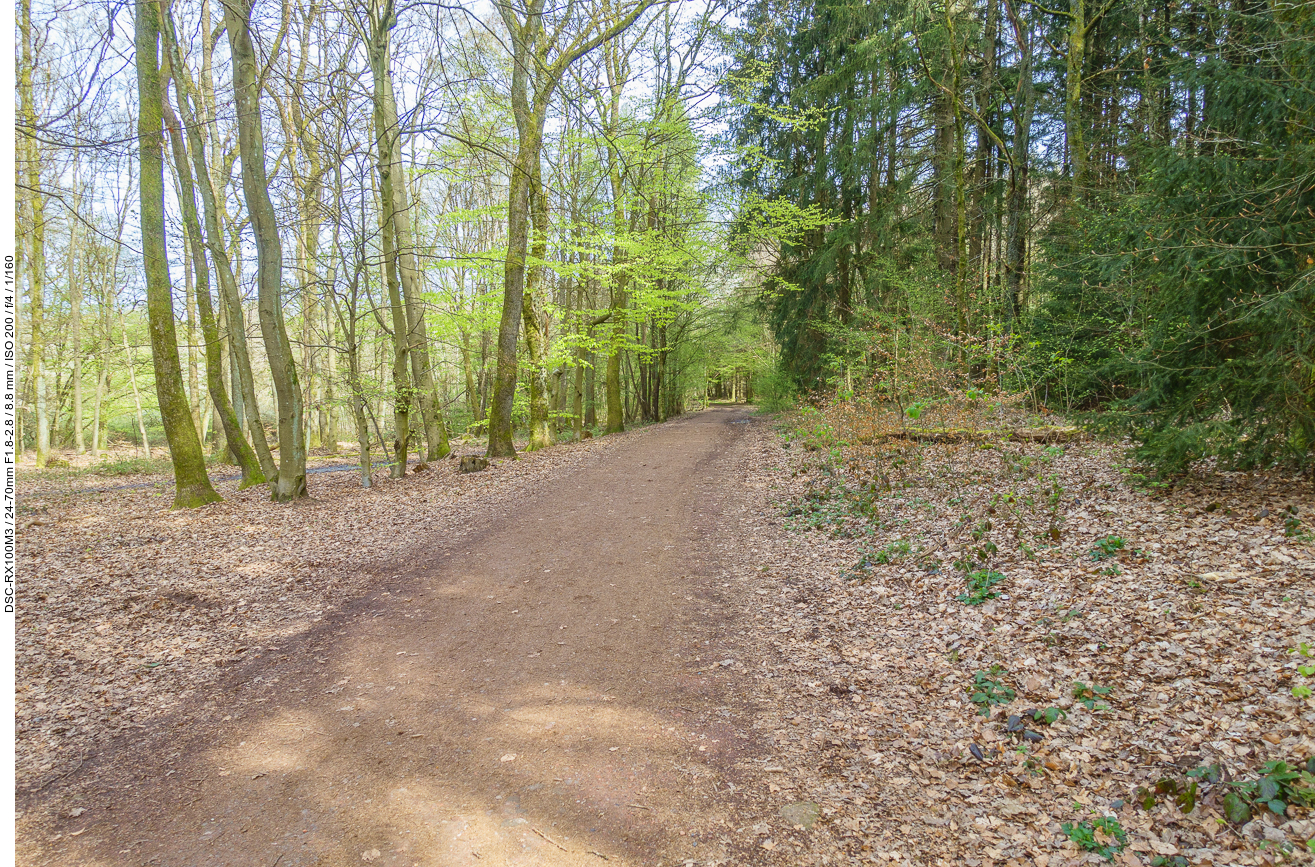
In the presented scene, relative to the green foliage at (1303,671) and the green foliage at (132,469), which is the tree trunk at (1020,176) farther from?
the green foliage at (132,469)

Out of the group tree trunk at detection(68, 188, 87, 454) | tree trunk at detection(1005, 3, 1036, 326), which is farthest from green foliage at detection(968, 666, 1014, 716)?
tree trunk at detection(68, 188, 87, 454)

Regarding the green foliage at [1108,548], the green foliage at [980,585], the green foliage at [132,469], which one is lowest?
the green foliage at [980,585]

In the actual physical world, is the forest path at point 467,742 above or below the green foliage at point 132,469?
below

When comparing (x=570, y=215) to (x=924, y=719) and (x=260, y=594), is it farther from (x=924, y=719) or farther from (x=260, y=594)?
(x=924, y=719)

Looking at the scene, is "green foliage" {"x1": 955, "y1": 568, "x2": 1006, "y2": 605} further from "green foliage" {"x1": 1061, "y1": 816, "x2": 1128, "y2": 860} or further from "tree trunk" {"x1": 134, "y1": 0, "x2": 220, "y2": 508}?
"tree trunk" {"x1": 134, "y1": 0, "x2": 220, "y2": 508}

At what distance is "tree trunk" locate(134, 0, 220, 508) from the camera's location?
8.62 metres

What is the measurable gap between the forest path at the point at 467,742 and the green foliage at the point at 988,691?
1.41 m

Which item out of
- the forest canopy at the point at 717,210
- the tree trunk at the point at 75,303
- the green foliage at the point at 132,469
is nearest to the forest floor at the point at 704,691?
the forest canopy at the point at 717,210

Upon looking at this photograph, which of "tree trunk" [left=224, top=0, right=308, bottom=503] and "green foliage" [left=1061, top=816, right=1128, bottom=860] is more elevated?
"tree trunk" [left=224, top=0, right=308, bottom=503]

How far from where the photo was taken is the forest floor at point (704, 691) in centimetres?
277

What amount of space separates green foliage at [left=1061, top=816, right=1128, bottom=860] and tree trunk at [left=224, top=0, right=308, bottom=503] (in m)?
10.6

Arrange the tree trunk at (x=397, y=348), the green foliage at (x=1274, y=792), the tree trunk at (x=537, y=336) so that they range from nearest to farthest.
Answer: the green foliage at (x=1274, y=792), the tree trunk at (x=397, y=348), the tree trunk at (x=537, y=336)

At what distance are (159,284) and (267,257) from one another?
154cm

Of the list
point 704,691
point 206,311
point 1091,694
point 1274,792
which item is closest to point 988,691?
point 1091,694
